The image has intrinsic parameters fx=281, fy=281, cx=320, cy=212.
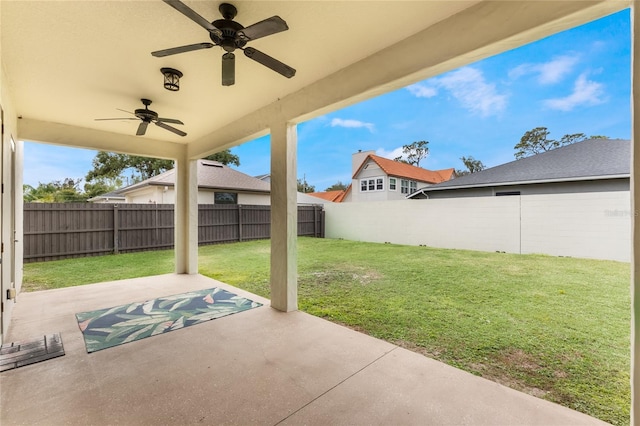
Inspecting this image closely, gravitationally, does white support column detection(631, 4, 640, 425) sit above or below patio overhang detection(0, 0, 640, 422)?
below

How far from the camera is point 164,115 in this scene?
3.96 meters

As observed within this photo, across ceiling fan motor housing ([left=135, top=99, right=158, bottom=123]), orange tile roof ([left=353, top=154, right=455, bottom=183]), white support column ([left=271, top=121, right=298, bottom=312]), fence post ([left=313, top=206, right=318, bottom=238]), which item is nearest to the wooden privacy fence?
fence post ([left=313, top=206, right=318, bottom=238])

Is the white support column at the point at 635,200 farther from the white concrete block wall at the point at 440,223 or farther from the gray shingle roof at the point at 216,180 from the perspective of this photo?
the gray shingle roof at the point at 216,180

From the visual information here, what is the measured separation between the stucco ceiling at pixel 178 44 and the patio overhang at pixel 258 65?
10mm

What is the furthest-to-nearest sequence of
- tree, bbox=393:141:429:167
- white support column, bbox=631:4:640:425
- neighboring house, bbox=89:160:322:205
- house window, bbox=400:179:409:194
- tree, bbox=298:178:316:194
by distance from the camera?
tree, bbox=298:178:316:194 < tree, bbox=393:141:429:167 < house window, bbox=400:179:409:194 < neighboring house, bbox=89:160:322:205 < white support column, bbox=631:4:640:425

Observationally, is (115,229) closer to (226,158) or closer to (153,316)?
(153,316)

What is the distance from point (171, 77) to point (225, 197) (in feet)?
31.6

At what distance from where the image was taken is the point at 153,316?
126 inches

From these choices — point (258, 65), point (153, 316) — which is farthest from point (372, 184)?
point (153, 316)

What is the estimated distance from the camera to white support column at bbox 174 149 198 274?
5.38 metres

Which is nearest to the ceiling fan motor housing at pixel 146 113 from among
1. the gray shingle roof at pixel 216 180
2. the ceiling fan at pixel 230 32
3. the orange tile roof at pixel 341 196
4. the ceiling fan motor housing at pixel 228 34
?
the ceiling fan at pixel 230 32

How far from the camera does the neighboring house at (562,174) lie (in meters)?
7.33

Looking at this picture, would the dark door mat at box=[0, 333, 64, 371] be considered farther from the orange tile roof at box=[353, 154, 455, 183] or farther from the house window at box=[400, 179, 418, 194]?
the house window at box=[400, 179, 418, 194]

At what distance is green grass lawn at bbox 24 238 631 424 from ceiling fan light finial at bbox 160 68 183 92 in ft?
9.37
